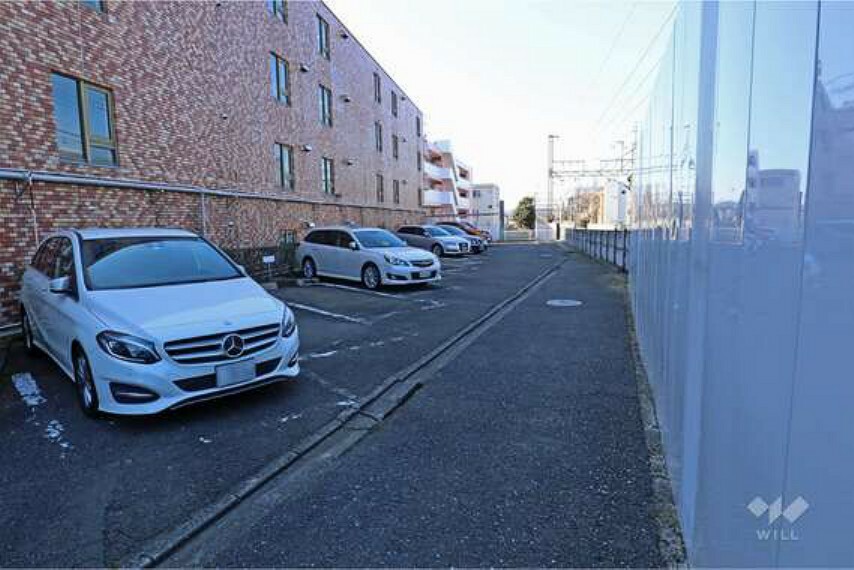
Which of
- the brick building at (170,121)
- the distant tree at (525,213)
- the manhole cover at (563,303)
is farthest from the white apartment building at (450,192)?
the manhole cover at (563,303)

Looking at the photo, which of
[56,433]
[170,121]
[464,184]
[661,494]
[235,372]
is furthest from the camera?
→ [464,184]

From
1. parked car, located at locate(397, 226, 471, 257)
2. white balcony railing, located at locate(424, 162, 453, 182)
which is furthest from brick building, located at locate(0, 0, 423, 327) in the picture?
white balcony railing, located at locate(424, 162, 453, 182)

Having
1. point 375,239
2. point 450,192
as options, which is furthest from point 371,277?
point 450,192

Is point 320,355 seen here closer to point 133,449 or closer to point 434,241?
point 133,449

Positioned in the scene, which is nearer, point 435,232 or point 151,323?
point 151,323

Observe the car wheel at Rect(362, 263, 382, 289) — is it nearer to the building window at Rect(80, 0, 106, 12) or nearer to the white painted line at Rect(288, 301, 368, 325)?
the white painted line at Rect(288, 301, 368, 325)

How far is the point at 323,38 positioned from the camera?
62.4ft

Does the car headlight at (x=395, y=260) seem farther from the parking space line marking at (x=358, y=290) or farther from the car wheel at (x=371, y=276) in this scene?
the parking space line marking at (x=358, y=290)

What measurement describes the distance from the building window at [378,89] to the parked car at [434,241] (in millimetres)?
8358

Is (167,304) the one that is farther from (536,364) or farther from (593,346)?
(593,346)

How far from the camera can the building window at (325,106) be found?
60.7 feet

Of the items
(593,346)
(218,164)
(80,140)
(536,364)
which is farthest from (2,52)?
(593,346)

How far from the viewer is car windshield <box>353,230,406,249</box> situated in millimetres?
12008

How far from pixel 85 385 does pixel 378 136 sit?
23.4 m
